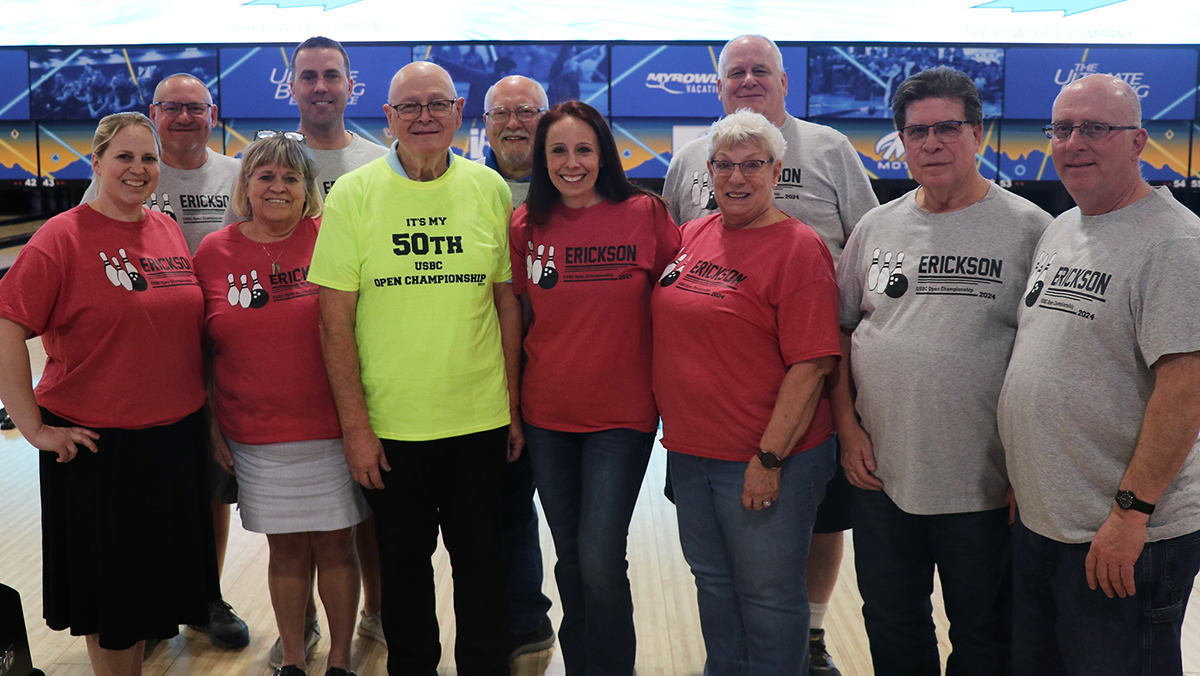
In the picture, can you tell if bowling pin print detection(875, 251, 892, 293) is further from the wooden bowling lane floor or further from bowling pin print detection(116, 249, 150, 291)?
bowling pin print detection(116, 249, 150, 291)

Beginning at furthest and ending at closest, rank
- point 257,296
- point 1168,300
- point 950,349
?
1. point 257,296
2. point 950,349
3. point 1168,300

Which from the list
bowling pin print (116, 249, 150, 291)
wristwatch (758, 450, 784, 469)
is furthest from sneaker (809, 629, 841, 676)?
bowling pin print (116, 249, 150, 291)

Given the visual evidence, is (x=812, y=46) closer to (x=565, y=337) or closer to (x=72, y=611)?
(x=565, y=337)

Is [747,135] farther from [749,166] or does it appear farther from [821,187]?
[821,187]

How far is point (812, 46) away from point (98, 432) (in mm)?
5352

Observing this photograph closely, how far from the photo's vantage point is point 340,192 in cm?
191

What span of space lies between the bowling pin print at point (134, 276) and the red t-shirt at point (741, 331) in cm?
111

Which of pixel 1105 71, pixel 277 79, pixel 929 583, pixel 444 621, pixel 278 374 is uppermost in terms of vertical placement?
pixel 1105 71

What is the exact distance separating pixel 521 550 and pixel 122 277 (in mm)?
1173

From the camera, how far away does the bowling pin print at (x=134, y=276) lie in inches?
76.1

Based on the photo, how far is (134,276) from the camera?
1939mm

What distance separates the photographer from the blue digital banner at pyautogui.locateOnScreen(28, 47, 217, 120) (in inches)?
255

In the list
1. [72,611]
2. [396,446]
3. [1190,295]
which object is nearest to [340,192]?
[396,446]

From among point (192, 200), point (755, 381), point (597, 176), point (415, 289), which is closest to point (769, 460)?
point (755, 381)
